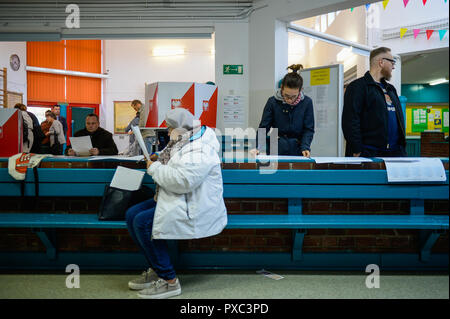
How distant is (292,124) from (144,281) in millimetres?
1822

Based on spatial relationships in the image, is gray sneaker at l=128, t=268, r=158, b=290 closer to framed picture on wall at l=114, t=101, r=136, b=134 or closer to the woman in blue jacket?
the woman in blue jacket

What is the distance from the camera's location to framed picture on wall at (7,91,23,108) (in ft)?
31.6

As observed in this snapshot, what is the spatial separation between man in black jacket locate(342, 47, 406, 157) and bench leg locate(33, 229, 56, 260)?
8.23ft

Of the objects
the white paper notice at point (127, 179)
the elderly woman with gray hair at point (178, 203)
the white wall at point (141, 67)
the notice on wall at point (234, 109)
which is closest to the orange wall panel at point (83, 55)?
the white wall at point (141, 67)

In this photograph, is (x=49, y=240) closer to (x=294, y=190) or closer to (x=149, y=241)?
(x=149, y=241)

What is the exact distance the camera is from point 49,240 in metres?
2.83

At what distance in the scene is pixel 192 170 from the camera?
7.48 feet

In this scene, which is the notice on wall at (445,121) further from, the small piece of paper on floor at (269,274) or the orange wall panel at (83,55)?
the small piece of paper on floor at (269,274)

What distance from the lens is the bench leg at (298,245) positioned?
107 inches

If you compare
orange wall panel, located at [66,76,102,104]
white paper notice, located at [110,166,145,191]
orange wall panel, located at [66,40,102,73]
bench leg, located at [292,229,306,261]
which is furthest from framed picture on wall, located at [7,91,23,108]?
bench leg, located at [292,229,306,261]

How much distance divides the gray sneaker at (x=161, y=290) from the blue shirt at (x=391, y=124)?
2.09 meters

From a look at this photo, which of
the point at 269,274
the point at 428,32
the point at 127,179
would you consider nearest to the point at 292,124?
the point at 269,274

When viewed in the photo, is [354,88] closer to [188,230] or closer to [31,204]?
[188,230]

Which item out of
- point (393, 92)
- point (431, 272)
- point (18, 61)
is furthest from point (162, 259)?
point (18, 61)
